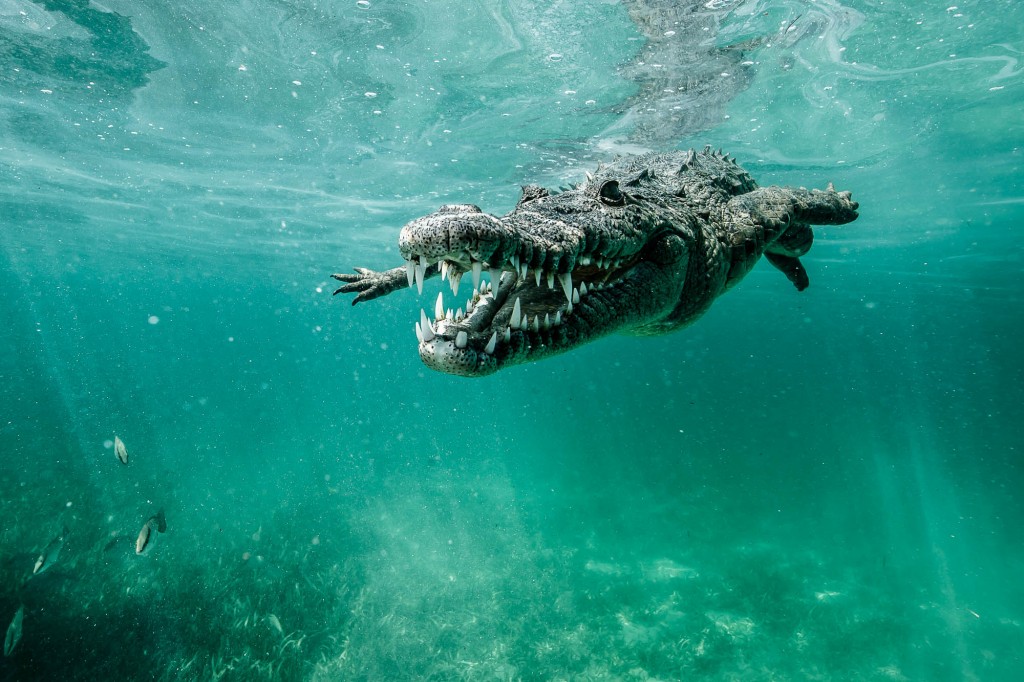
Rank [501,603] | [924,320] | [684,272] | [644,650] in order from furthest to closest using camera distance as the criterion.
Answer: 1. [924,320]
2. [501,603]
3. [644,650]
4. [684,272]

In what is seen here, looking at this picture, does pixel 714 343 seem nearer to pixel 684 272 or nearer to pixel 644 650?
pixel 644 650

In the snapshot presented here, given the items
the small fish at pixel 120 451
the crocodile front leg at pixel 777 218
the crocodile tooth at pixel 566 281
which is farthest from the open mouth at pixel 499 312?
the small fish at pixel 120 451

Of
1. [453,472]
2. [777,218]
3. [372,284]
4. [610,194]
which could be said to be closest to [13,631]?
[372,284]

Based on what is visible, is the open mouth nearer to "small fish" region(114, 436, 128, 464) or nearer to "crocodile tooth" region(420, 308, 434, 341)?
"crocodile tooth" region(420, 308, 434, 341)

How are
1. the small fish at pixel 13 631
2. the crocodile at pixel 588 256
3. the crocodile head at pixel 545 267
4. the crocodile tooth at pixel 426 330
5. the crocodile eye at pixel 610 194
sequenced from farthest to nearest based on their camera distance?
1. the small fish at pixel 13 631
2. the crocodile eye at pixel 610 194
3. the crocodile tooth at pixel 426 330
4. the crocodile at pixel 588 256
5. the crocodile head at pixel 545 267

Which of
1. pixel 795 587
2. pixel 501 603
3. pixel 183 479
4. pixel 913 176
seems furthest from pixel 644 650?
pixel 183 479

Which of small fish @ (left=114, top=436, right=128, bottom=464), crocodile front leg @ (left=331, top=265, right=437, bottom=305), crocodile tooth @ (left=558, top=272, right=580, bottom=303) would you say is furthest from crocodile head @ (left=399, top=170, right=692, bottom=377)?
small fish @ (left=114, top=436, right=128, bottom=464)

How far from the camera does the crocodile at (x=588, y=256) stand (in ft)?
7.11

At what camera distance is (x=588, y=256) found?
257cm

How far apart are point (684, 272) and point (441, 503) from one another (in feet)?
52.0

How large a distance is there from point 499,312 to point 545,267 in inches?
26.9

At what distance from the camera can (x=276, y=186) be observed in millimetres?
16766

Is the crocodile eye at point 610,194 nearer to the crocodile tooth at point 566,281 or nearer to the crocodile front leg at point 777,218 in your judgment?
the crocodile tooth at point 566,281

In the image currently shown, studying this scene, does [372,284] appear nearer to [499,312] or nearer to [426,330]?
[499,312]
